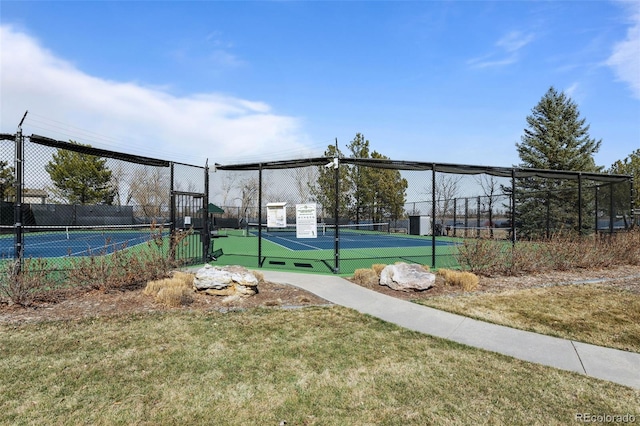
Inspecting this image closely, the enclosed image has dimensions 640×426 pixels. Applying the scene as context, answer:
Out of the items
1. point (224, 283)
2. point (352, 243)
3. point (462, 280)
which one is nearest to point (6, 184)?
point (224, 283)

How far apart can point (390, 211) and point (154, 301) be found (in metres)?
24.9

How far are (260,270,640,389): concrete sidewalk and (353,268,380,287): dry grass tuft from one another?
1.84ft

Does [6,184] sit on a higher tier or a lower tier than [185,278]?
higher

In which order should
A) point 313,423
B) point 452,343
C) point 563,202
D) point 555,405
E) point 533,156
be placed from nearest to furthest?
point 313,423 < point 555,405 < point 452,343 < point 563,202 < point 533,156

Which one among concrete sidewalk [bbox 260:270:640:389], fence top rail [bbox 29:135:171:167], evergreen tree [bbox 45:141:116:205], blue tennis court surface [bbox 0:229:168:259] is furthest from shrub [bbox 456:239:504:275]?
evergreen tree [bbox 45:141:116:205]

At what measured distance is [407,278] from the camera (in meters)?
7.08

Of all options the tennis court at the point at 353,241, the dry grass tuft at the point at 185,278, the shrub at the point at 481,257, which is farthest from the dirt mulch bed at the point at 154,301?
the tennis court at the point at 353,241

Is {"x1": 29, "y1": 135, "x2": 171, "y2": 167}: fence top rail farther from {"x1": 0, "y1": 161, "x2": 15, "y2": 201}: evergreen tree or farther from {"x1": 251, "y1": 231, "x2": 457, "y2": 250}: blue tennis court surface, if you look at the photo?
{"x1": 251, "y1": 231, "x2": 457, "y2": 250}: blue tennis court surface

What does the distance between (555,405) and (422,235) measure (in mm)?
23254

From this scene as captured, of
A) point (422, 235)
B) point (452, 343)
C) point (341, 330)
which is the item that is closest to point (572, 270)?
point (452, 343)

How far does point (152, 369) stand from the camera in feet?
11.6

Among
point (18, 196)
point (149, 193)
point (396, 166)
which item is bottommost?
point (18, 196)

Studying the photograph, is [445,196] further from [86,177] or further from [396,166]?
[86,177]

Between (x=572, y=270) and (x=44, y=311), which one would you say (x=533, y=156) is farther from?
(x=44, y=311)
